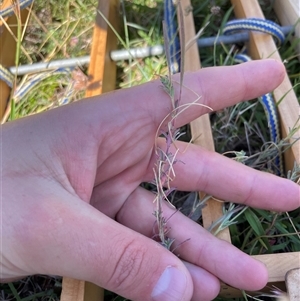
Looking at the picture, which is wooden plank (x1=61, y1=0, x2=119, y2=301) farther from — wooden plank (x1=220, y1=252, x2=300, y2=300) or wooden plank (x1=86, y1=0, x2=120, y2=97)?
wooden plank (x1=220, y1=252, x2=300, y2=300)

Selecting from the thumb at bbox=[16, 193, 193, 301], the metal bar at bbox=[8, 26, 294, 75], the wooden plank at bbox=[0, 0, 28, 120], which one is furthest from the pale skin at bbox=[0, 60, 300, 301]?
the wooden plank at bbox=[0, 0, 28, 120]

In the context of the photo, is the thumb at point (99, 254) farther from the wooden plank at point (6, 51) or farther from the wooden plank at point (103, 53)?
the wooden plank at point (6, 51)

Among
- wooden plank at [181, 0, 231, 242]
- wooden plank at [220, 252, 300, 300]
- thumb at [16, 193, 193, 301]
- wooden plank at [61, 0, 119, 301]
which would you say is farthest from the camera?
wooden plank at [61, 0, 119, 301]

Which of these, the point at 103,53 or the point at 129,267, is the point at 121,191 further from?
the point at 103,53

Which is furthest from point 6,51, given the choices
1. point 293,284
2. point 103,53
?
point 293,284

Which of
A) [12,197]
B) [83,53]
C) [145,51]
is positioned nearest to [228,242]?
[12,197]
